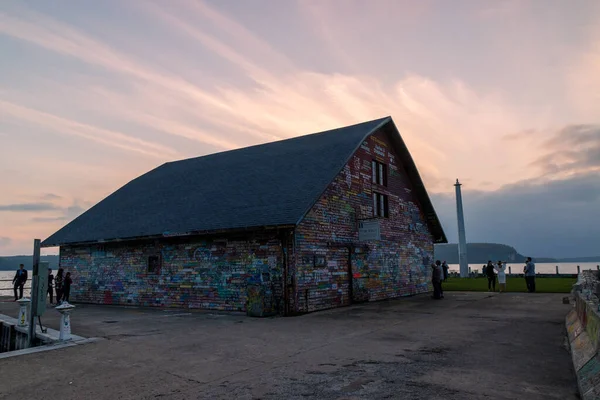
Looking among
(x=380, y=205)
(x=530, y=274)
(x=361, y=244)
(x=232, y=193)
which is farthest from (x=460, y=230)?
(x=232, y=193)

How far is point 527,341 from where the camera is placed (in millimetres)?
8938

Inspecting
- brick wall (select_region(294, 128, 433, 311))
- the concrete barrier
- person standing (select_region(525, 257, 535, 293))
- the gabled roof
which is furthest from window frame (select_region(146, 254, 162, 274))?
person standing (select_region(525, 257, 535, 293))

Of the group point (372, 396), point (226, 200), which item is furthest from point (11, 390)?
point (226, 200)

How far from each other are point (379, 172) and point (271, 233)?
7.70 m

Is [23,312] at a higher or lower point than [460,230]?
lower

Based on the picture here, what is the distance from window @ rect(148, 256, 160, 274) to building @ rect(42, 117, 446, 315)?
2.7 inches

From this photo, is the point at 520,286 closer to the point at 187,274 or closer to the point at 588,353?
the point at 187,274

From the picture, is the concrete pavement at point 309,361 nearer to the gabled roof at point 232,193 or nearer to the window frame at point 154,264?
the gabled roof at point 232,193

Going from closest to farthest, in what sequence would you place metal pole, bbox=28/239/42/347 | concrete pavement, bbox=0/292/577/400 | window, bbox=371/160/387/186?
concrete pavement, bbox=0/292/577/400 → metal pole, bbox=28/239/42/347 → window, bbox=371/160/387/186

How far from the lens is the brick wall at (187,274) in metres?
14.3

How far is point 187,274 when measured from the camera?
53.0 feet

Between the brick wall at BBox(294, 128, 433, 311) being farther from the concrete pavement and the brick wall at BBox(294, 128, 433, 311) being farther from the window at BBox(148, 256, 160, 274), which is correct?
the window at BBox(148, 256, 160, 274)

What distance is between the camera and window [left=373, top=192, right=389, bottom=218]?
19.3 metres

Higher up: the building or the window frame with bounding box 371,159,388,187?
the window frame with bounding box 371,159,388,187
